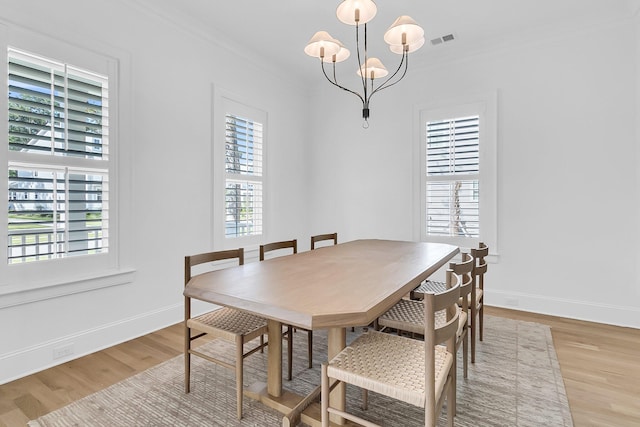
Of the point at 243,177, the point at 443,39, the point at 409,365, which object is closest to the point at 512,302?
the point at 409,365

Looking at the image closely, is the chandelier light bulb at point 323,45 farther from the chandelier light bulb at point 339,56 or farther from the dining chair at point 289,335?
the dining chair at point 289,335

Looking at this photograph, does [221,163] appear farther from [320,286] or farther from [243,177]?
[320,286]

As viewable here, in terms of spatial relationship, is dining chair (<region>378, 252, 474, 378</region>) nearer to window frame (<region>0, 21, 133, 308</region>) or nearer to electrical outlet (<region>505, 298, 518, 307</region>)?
electrical outlet (<region>505, 298, 518, 307</region>)

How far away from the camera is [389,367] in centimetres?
136

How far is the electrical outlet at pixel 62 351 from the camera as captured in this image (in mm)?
2332

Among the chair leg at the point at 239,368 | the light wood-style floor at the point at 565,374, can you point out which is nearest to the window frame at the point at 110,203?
the light wood-style floor at the point at 565,374

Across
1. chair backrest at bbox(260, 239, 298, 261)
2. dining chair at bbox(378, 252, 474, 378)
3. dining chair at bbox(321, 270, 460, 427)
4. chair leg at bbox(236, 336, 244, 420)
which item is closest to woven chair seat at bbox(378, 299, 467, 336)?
dining chair at bbox(378, 252, 474, 378)

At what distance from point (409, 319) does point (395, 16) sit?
2.75 meters

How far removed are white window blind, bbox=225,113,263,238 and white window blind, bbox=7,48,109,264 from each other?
4.18ft

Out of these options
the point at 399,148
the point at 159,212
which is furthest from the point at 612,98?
the point at 159,212

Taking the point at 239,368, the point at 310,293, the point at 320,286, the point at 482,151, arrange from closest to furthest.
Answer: the point at 310,293 → the point at 320,286 → the point at 239,368 → the point at 482,151

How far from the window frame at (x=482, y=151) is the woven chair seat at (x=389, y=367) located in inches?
99.6

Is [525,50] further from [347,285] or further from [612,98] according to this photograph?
[347,285]

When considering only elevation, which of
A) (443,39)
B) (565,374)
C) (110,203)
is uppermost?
(443,39)
